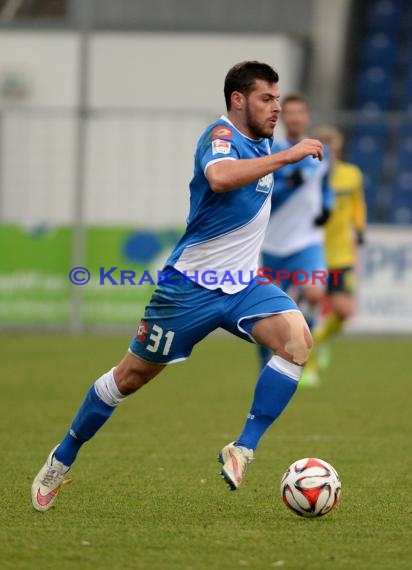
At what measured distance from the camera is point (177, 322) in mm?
6309

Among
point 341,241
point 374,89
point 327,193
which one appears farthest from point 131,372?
point 374,89

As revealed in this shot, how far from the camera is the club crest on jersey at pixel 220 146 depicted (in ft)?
20.0

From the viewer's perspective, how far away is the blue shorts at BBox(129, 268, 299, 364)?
6.30 m

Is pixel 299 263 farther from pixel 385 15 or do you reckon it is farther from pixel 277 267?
pixel 385 15

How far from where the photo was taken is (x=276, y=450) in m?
8.40

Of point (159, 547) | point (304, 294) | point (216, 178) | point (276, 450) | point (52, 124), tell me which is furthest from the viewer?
point (52, 124)

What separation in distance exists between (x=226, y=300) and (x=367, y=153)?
14.0m

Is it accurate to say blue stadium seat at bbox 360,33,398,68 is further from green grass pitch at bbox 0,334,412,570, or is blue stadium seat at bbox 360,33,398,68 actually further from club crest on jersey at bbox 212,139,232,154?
club crest on jersey at bbox 212,139,232,154

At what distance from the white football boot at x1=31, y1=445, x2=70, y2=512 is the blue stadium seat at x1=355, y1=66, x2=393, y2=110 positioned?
1760cm

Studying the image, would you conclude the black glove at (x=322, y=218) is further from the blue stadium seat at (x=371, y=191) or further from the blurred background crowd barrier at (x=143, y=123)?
the blue stadium seat at (x=371, y=191)

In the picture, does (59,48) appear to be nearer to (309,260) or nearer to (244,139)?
(309,260)

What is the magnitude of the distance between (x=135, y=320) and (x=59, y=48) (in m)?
6.16

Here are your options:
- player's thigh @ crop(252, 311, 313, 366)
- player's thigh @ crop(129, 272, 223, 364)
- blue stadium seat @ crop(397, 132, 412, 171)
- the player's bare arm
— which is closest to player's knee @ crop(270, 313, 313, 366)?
player's thigh @ crop(252, 311, 313, 366)

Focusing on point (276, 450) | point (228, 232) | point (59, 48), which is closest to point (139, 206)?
point (59, 48)
